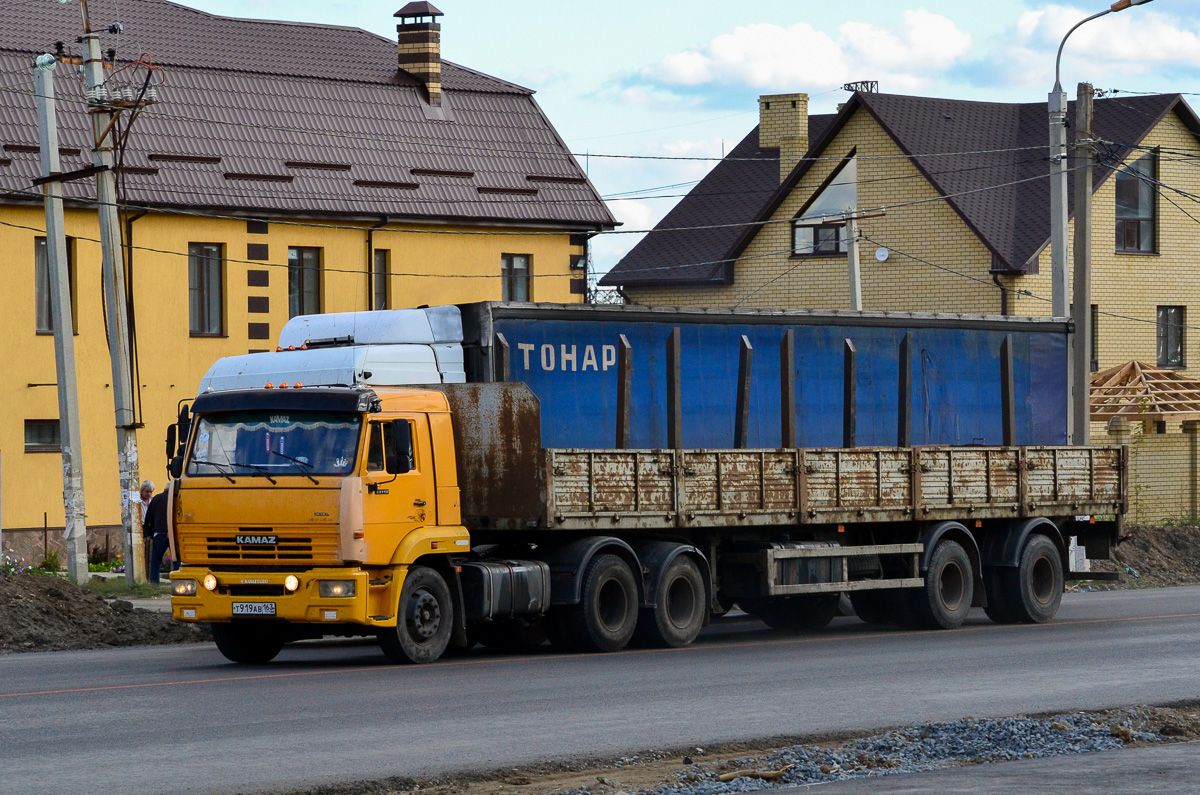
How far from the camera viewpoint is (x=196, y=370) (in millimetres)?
34531

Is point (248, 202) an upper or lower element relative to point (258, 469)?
upper

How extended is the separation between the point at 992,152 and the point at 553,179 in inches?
451

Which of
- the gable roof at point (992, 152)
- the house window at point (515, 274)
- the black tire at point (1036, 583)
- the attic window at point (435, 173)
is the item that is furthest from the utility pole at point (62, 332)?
the gable roof at point (992, 152)

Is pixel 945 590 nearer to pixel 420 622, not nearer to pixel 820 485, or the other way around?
pixel 820 485

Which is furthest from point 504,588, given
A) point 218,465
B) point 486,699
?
point 486,699

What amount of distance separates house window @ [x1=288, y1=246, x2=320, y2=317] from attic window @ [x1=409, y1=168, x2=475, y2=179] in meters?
3.02

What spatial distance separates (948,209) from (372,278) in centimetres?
1426

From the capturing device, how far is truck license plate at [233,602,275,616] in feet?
50.7

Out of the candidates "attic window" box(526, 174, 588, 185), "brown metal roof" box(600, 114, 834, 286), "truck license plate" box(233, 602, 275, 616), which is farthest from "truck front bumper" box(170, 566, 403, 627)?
"brown metal roof" box(600, 114, 834, 286)

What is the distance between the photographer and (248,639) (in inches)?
655

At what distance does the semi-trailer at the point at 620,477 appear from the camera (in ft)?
51.6

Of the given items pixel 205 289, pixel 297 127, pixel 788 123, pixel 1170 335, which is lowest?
pixel 1170 335

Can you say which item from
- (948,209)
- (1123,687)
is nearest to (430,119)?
(948,209)

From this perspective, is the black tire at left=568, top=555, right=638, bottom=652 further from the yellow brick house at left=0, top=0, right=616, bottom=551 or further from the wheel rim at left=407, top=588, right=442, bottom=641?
the yellow brick house at left=0, top=0, right=616, bottom=551
